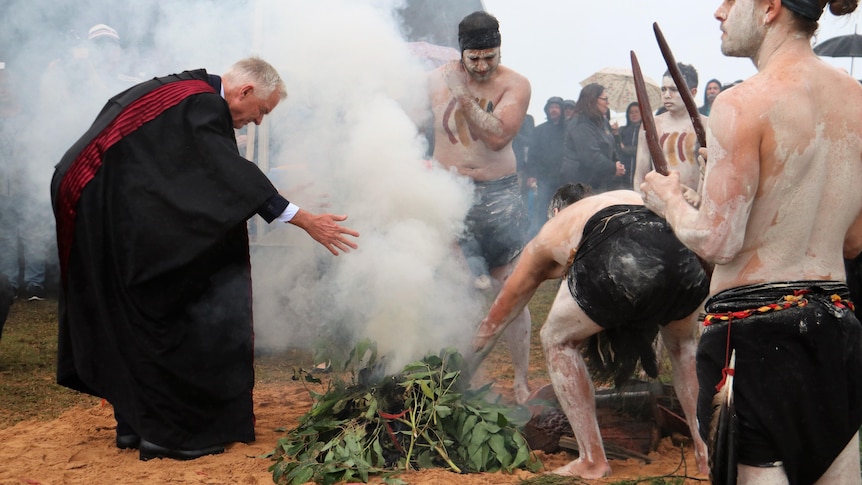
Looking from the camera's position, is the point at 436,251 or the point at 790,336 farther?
the point at 436,251

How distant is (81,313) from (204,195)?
2.95 feet

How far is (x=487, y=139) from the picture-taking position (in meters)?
5.67

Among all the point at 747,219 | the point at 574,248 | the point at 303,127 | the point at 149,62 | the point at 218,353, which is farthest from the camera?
the point at 149,62

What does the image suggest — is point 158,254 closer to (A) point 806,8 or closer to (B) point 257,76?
(B) point 257,76

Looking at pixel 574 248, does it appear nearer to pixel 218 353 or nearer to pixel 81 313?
pixel 218 353

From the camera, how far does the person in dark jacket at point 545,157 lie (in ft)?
35.1

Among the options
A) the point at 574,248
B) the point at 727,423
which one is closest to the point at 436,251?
the point at 574,248

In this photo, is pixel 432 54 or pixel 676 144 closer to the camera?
pixel 676 144

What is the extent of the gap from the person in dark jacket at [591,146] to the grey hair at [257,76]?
5904mm

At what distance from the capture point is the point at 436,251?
4926 millimetres

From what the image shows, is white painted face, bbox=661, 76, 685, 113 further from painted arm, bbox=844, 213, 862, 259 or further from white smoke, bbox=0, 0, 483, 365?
painted arm, bbox=844, 213, 862, 259

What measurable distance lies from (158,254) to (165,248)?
0.05 metres

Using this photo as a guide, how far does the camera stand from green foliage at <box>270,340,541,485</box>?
Result: 3.97 metres

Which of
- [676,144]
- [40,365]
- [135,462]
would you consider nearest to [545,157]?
[676,144]
